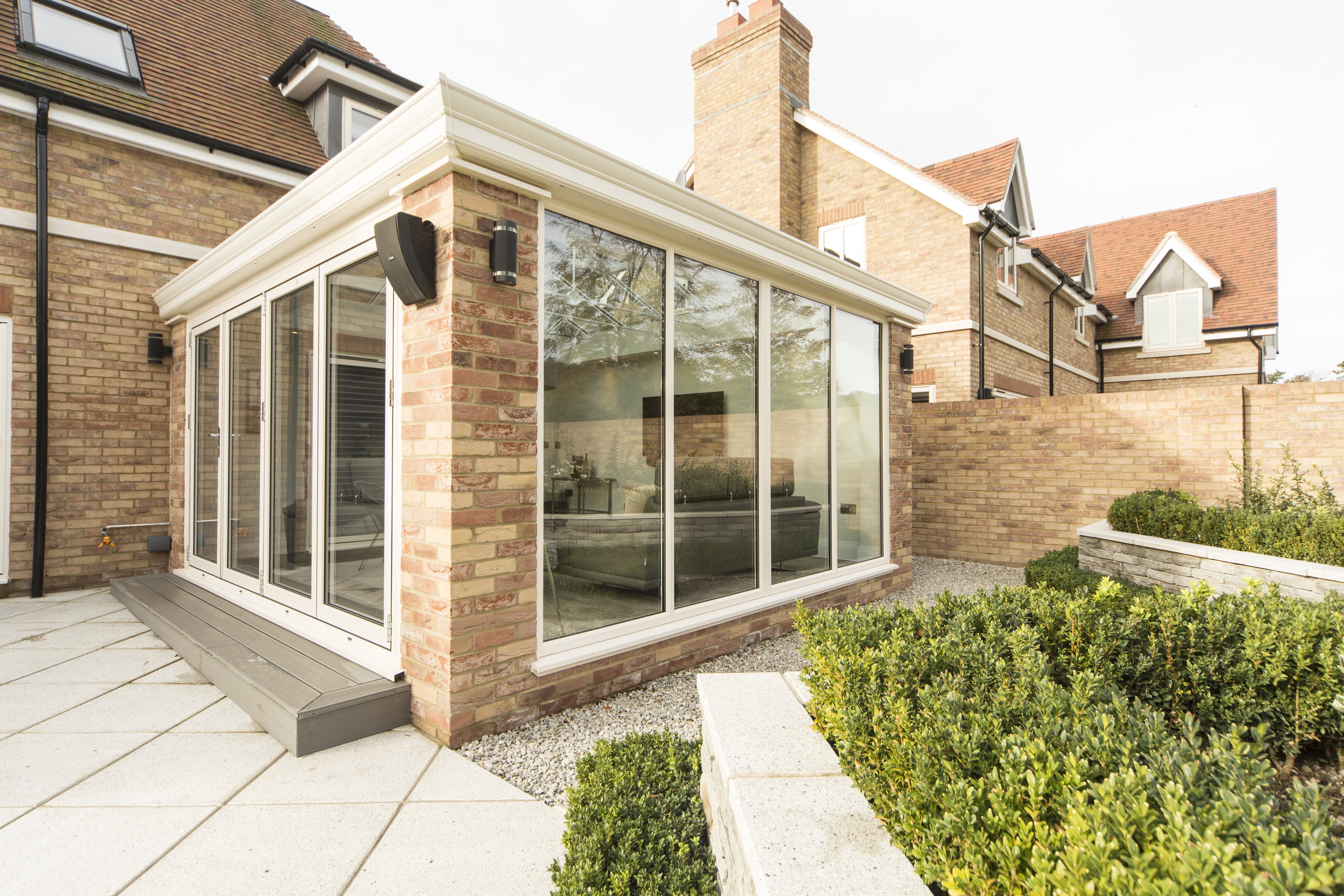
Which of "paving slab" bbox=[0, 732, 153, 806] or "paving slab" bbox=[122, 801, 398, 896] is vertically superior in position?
"paving slab" bbox=[0, 732, 153, 806]

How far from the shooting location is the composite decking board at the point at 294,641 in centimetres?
303

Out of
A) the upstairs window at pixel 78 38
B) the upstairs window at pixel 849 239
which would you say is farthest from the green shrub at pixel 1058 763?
the upstairs window at pixel 849 239

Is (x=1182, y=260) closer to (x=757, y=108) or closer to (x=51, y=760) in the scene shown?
(x=757, y=108)

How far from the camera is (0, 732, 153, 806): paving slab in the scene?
2.35m

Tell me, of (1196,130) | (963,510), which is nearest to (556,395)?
(963,510)

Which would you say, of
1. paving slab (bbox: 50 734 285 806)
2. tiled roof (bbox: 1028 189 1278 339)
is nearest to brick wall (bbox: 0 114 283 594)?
paving slab (bbox: 50 734 285 806)

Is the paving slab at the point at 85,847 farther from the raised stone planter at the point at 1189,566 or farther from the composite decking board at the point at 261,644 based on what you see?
the raised stone planter at the point at 1189,566

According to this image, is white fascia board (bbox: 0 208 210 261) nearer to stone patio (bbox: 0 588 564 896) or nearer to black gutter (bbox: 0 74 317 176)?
black gutter (bbox: 0 74 317 176)

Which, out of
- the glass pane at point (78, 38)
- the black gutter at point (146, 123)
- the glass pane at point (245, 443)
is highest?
the glass pane at point (78, 38)

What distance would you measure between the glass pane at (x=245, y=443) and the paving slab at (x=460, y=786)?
2499mm

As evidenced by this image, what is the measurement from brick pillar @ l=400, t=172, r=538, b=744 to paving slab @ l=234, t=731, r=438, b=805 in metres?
0.15

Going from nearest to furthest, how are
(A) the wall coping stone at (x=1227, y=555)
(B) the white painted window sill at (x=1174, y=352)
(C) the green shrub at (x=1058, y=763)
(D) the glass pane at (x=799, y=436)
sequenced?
(C) the green shrub at (x=1058, y=763) < (A) the wall coping stone at (x=1227, y=555) < (D) the glass pane at (x=799, y=436) < (B) the white painted window sill at (x=1174, y=352)

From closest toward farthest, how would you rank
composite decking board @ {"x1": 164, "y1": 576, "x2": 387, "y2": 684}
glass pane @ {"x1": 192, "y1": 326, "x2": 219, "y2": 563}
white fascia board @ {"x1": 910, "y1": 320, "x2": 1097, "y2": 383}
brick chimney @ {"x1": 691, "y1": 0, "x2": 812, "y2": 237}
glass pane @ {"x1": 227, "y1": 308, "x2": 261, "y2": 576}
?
1. composite decking board @ {"x1": 164, "y1": 576, "x2": 387, "y2": 684}
2. glass pane @ {"x1": 227, "y1": 308, "x2": 261, "y2": 576}
3. glass pane @ {"x1": 192, "y1": 326, "x2": 219, "y2": 563}
4. white fascia board @ {"x1": 910, "y1": 320, "x2": 1097, "y2": 383}
5. brick chimney @ {"x1": 691, "y1": 0, "x2": 812, "y2": 237}

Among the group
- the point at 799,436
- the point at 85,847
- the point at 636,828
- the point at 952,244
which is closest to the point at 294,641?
the point at 85,847
